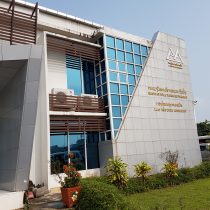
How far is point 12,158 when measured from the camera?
13.1 m

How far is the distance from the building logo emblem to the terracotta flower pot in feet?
52.7

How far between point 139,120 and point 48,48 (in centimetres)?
823

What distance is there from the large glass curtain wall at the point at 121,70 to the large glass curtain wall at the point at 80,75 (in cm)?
167

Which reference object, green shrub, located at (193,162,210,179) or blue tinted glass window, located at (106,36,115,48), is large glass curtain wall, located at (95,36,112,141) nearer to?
blue tinted glass window, located at (106,36,115,48)

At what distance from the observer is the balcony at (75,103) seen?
707 inches

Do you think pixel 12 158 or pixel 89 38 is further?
pixel 89 38

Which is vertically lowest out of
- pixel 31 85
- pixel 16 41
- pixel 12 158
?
pixel 12 158

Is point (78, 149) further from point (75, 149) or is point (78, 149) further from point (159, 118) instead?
point (159, 118)

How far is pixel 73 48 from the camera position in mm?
19672

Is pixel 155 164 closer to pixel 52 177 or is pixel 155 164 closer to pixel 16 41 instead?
pixel 52 177

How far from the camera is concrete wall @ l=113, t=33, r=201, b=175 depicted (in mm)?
20375

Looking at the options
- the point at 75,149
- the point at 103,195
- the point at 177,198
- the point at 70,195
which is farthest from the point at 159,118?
the point at 103,195

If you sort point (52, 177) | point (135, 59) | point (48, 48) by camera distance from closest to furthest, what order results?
1. point (52, 177)
2. point (48, 48)
3. point (135, 59)

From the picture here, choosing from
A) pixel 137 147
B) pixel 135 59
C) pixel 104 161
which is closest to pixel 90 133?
pixel 104 161
